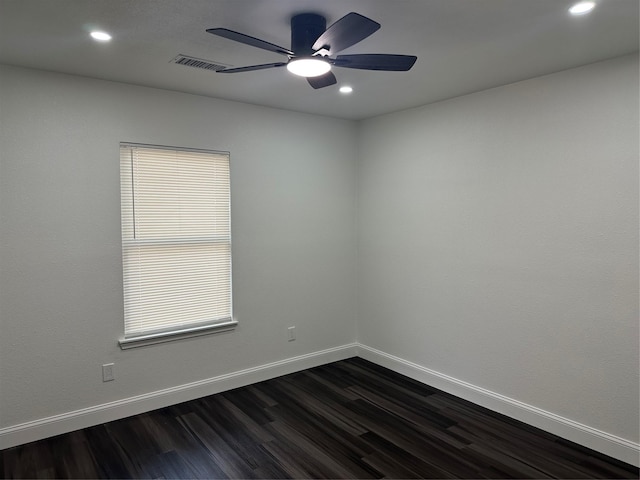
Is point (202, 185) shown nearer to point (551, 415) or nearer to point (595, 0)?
point (595, 0)

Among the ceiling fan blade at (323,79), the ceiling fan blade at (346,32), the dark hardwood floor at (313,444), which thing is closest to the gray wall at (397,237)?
the dark hardwood floor at (313,444)

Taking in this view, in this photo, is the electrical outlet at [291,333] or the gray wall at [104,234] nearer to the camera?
the gray wall at [104,234]

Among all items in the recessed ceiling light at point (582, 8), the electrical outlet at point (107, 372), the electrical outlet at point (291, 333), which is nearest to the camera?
the recessed ceiling light at point (582, 8)

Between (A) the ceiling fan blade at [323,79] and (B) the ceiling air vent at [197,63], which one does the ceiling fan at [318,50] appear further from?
(B) the ceiling air vent at [197,63]

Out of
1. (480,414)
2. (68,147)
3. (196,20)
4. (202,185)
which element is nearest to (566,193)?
(480,414)

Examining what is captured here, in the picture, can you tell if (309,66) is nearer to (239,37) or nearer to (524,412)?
(239,37)

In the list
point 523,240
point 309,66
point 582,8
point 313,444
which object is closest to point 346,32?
point 309,66

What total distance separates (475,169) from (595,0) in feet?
5.49

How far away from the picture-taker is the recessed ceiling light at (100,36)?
233 cm

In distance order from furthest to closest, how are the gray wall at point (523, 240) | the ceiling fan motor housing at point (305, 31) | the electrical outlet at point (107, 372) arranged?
the electrical outlet at point (107, 372)
the gray wall at point (523, 240)
the ceiling fan motor housing at point (305, 31)

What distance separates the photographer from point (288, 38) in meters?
2.40

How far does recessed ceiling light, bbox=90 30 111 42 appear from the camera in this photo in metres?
2.33

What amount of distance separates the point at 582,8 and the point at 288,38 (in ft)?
4.89

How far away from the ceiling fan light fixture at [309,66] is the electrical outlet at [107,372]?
2622mm
